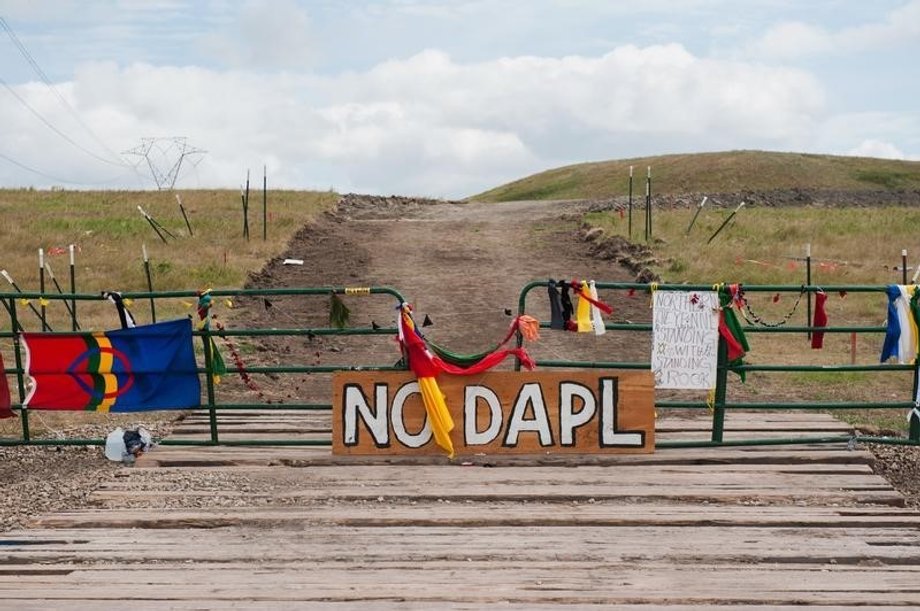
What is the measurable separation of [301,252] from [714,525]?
74.1ft

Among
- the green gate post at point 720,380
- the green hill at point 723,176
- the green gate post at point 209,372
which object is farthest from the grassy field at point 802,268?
the green hill at point 723,176

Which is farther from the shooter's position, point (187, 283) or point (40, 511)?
point (187, 283)

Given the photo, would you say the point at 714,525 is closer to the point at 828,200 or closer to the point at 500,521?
the point at 500,521

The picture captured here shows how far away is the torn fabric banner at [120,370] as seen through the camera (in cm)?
1019

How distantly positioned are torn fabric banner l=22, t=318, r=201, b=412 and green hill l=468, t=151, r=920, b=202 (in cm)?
4330

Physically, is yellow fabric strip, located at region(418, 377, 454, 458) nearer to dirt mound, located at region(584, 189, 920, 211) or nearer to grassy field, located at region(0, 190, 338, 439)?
grassy field, located at region(0, 190, 338, 439)

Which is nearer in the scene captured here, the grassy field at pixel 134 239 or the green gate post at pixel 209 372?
the green gate post at pixel 209 372

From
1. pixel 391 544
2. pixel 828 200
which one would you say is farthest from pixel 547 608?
pixel 828 200

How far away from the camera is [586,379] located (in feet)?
31.3

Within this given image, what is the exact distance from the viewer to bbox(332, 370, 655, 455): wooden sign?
31.2ft

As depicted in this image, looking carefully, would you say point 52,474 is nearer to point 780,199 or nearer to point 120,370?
point 120,370

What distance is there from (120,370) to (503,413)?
3.59 meters

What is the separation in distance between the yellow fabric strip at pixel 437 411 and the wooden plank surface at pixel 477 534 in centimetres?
18

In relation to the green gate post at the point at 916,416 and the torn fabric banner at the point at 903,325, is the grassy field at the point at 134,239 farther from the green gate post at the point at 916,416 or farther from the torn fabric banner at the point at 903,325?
the green gate post at the point at 916,416
